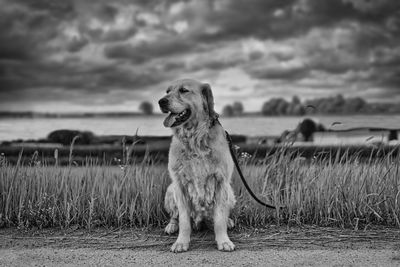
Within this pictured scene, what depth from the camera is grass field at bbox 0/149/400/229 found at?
19.6 feet

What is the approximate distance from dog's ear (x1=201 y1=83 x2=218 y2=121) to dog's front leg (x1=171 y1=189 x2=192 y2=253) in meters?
0.97

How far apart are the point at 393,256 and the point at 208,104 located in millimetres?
2706

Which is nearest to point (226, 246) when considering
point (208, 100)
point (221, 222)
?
point (221, 222)

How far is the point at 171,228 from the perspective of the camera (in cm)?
550

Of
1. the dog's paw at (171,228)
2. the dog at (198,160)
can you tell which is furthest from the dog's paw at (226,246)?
the dog's paw at (171,228)

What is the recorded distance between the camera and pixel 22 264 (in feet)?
15.3

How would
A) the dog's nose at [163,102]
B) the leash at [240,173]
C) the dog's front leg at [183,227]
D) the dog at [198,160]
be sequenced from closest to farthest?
the dog's nose at [163,102] < the dog at [198,160] < the dog's front leg at [183,227] < the leash at [240,173]

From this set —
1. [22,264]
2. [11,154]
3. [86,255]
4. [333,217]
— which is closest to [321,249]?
[333,217]

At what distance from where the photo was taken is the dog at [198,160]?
4.78 m

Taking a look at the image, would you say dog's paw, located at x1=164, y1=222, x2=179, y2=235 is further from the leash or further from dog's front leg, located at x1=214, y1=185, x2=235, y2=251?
the leash

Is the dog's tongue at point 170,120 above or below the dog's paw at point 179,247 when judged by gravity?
above

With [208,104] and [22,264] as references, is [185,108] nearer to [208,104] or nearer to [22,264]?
[208,104]

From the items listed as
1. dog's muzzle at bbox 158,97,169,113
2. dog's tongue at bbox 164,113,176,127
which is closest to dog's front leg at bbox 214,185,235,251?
dog's tongue at bbox 164,113,176,127

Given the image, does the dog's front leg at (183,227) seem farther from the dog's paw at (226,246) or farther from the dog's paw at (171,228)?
the dog's paw at (171,228)
